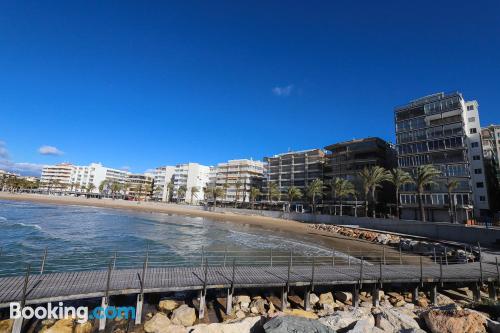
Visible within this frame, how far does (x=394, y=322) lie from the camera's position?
1033 cm

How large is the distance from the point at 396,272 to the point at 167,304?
12976 mm

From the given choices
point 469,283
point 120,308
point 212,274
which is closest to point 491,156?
point 469,283

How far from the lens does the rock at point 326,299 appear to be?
1331cm

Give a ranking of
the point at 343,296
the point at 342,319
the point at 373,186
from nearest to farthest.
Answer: the point at 342,319, the point at 343,296, the point at 373,186

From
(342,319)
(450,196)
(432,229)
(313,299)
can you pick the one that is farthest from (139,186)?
(342,319)

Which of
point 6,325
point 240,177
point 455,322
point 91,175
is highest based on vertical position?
point 91,175

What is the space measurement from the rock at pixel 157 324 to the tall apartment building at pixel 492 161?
7293 cm

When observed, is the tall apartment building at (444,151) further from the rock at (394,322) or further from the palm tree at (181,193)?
the palm tree at (181,193)

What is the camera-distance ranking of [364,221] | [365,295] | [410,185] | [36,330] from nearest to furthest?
[36,330] < [365,295] < [364,221] < [410,185]

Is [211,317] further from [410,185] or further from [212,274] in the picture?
[410,185]

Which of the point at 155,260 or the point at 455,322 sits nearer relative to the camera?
the point at 455,322

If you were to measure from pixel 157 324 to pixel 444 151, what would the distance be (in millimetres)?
65825

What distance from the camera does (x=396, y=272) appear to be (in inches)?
634

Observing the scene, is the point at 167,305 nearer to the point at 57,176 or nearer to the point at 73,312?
the point at 73,312
